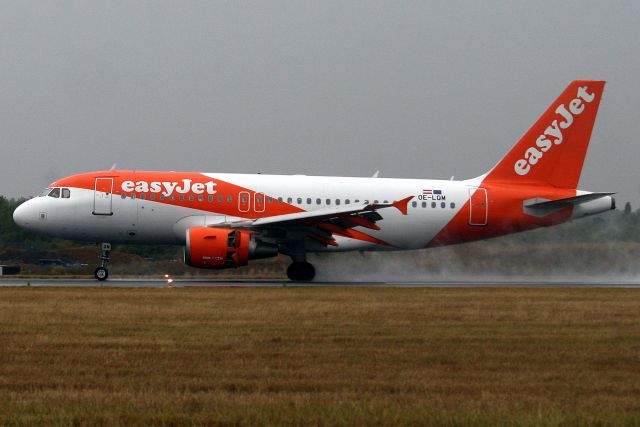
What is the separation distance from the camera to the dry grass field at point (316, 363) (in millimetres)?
9227

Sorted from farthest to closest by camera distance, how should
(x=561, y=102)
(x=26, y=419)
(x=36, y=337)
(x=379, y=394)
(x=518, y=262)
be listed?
1. (x=518, y=262)
2. (x=561, y=102)
3. (x=36, y=337)
4. (x=379, y=394)
5. (x=26, y=419)

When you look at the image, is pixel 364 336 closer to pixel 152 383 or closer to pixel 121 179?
pixel 152 383

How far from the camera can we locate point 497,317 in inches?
745

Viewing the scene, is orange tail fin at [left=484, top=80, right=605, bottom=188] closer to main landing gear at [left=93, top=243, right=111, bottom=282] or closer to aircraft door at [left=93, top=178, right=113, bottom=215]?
aircraft door at [left=93, top=178, right=113, bottom=215]

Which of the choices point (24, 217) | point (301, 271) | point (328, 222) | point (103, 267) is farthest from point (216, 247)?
point (24, 217)

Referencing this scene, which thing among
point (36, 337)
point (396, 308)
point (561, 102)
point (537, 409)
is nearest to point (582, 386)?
point (537, 409)

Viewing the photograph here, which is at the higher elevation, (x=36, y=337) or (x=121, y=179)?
(x=121, y=179)

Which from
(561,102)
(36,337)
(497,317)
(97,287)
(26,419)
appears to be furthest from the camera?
(561,102)

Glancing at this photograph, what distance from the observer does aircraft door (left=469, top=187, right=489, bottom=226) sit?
35.1m

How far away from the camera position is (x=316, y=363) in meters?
12.4

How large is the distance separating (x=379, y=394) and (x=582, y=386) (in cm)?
230

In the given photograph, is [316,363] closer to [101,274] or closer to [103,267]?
[101,274]

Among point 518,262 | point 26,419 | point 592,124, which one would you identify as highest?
point 592,124

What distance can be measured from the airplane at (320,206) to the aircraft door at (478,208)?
35 millimetres
